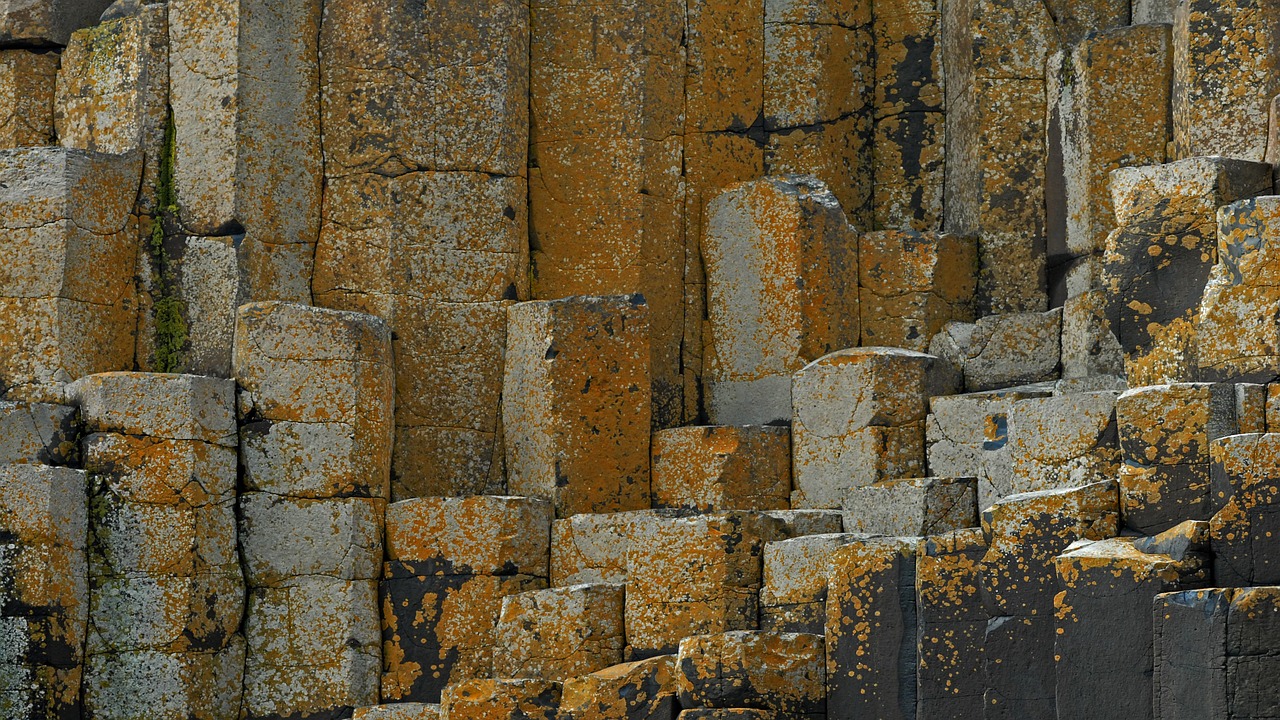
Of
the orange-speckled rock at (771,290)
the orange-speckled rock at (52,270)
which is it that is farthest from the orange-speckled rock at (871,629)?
the orange-speckled rock at (52,270)

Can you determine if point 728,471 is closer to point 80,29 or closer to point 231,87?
point 231,87

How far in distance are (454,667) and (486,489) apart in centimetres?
150

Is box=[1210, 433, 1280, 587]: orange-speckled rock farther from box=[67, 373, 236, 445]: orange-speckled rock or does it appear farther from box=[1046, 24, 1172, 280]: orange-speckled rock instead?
box=[67, 373, 236, 445]: orange-speckled rock

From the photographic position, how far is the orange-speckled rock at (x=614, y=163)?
1614cm

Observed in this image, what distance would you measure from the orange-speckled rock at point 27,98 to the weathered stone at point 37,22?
0.34 feet

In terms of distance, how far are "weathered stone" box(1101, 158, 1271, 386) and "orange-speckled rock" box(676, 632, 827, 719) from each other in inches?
99.6

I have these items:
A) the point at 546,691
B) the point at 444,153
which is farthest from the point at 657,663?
the point at 444,153

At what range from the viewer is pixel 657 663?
508 inches

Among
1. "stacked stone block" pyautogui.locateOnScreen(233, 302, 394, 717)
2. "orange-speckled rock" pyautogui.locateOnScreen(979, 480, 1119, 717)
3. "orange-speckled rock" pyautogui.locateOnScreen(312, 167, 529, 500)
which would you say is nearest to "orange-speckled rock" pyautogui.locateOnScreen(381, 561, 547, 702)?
"stacked stone block" pyautogui.locateOnScreen(233, 302, 394, 717)

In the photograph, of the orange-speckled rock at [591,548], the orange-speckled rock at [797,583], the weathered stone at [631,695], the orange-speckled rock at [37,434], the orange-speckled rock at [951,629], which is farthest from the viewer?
the orange-speckled rock at [591,548]

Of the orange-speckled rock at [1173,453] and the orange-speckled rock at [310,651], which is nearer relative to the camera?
the orange-speckled rock at [1173,453]

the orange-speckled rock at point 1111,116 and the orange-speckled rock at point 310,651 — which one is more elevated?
the orange-speckled rock at point 1111,116

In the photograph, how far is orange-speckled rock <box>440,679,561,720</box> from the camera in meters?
13.1

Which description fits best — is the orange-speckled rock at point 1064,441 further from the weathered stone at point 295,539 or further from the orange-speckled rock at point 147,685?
the orange-speckled rock at point 147,685
